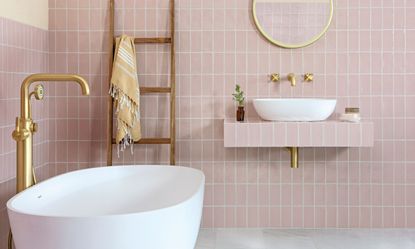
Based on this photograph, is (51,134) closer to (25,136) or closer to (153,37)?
(153,37)

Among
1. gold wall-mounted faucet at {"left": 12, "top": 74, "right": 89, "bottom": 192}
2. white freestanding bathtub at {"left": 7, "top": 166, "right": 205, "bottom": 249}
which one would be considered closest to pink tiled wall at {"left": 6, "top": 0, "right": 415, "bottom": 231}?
white freestanding bathtub at {"left": 7, "top": 166, "right": 205, "bottom": 249}

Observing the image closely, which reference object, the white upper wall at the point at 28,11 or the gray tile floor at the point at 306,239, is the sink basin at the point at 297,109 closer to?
the gray tile floor at the point at 306,239

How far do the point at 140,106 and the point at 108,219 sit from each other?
2159mm

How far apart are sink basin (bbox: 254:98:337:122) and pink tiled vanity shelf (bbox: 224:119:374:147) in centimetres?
9

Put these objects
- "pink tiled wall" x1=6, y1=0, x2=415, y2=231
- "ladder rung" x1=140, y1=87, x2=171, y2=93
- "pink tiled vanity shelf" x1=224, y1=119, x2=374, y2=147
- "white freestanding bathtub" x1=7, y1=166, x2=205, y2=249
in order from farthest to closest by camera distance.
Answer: "pink tiled wall" x1=6, y1=0, x2=415, y2=231, "ladder rung" x1=140, y1=87, x2=171, y2=93, "pink tiled vanity shelf" x1=224, y1=119, x2=374, y2=147, "white freestanding bathtub" x1=7, y1=166, x2=205, y2=249

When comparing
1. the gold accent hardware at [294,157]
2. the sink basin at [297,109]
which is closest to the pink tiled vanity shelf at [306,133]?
the sink basin at [297,109]

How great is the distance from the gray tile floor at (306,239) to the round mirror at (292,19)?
1459mm

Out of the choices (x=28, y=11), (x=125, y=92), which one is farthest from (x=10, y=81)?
(x=125, y=92)

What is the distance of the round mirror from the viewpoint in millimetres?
4379

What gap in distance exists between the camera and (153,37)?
14.5 feet

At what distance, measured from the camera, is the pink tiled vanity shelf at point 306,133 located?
3.92m

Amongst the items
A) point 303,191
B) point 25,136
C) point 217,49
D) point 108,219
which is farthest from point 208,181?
point 108,219

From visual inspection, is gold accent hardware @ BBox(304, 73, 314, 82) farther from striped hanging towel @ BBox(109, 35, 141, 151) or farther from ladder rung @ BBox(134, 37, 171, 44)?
striped hanging towel @ BBox(109, 35, 141, 151)

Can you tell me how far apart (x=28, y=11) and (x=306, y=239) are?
259 cm
